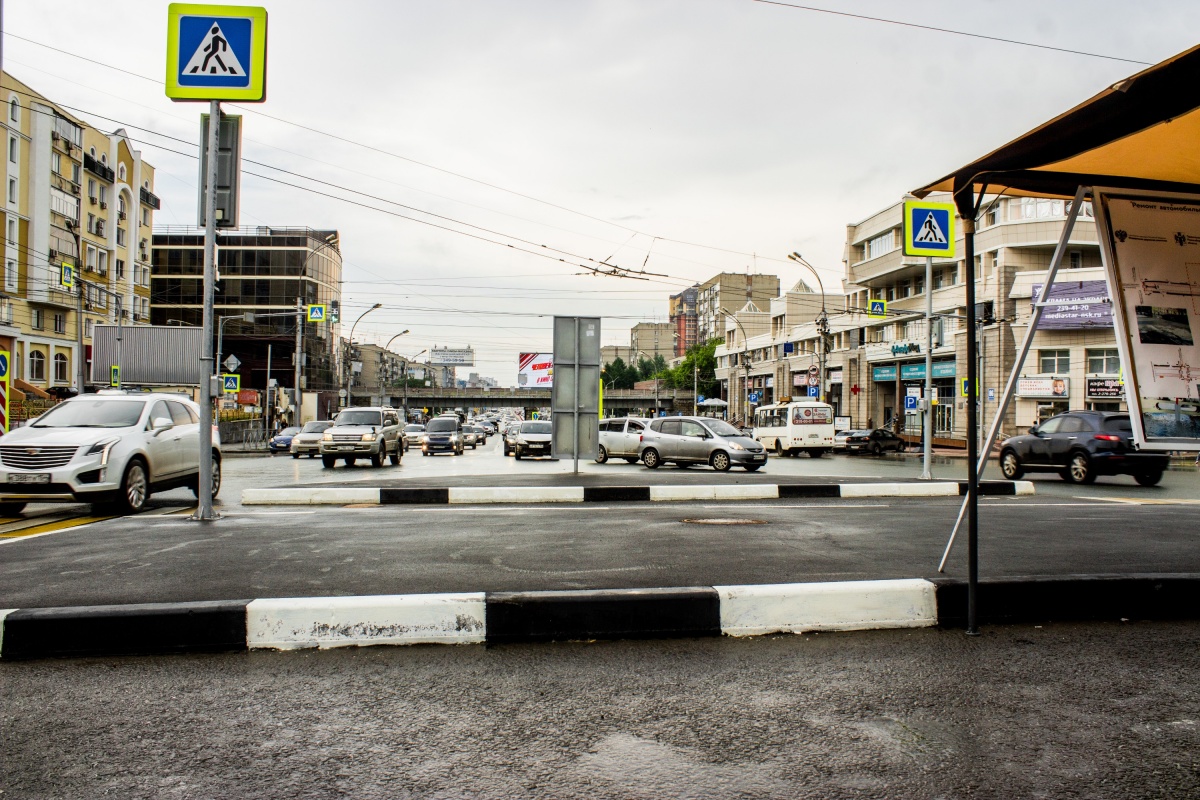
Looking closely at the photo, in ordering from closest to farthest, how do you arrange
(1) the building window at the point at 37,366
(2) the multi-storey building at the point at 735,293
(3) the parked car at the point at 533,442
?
(3) the parked car at the point at 533,442 → (1) the building window at the point at 37,366 → (2) the multi-storey building at the point at 735,293

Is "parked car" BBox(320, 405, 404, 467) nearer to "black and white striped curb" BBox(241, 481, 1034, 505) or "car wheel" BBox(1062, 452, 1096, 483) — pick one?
"black and white striped curb" BBox(241, 481, 1034, 505)

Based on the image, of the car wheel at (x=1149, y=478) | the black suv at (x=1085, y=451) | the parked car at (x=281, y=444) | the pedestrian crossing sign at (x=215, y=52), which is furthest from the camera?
the parked car at (x=281, y=444)

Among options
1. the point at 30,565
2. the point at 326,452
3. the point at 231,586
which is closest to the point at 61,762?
the point at 231,586

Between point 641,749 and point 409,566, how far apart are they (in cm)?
326

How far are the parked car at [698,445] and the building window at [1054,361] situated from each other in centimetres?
2530

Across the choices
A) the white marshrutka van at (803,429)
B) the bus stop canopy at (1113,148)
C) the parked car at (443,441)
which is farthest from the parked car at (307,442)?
the bus stop canopy at (1113,148)

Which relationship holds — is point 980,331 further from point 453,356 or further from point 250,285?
point 453,356

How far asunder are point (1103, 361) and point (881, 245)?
19.6 meters

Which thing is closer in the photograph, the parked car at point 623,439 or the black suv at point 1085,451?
the black suv at point 1085,451

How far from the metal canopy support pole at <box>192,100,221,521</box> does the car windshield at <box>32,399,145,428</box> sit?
3149 mm

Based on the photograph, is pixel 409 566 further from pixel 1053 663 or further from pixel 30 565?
pixel 1053 663

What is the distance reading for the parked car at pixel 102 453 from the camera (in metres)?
10.2

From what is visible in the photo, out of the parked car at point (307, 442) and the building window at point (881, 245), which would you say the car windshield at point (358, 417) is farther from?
the building window at point (881, 245)

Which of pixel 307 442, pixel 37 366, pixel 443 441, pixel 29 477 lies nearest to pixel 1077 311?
pixel 443 441
